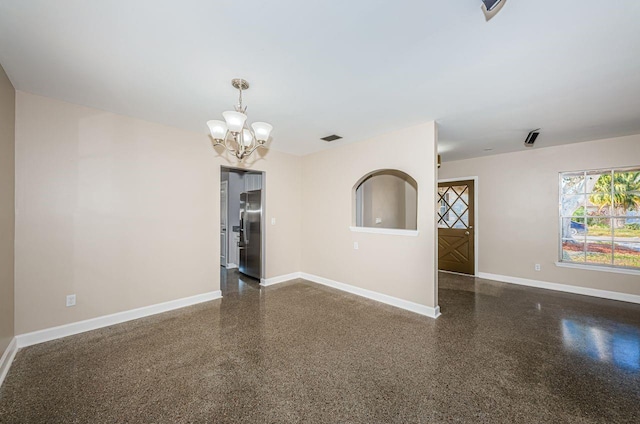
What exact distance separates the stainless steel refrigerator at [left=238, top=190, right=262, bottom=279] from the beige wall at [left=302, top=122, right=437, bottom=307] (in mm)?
946

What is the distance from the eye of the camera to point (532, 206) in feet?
15.5

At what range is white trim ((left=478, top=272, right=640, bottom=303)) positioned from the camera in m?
3.84

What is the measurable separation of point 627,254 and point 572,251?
24.4 inches

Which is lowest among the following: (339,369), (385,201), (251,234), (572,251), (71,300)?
(339,369)

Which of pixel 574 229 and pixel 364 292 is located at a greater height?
pixel 574 229

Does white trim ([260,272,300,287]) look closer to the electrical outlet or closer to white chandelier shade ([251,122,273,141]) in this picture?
the electrical outlet

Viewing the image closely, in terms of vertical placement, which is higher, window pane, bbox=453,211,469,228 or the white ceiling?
the white ceiling

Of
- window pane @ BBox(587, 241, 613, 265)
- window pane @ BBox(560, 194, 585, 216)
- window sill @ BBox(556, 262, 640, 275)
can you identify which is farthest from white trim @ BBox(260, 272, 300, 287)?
window pane @ BBox(587, 241, 613, 265)

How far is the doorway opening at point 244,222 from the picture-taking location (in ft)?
15.7

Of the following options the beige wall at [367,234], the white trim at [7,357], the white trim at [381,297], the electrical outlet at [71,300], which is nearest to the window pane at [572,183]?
the beige wall at [367,234]

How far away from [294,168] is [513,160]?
443cm

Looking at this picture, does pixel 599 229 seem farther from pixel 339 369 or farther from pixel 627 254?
pixel 339 369

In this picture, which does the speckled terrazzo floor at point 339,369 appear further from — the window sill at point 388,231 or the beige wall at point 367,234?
the window sill at point 388,231

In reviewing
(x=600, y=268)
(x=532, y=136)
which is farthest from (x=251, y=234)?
(x=600, y=268)
